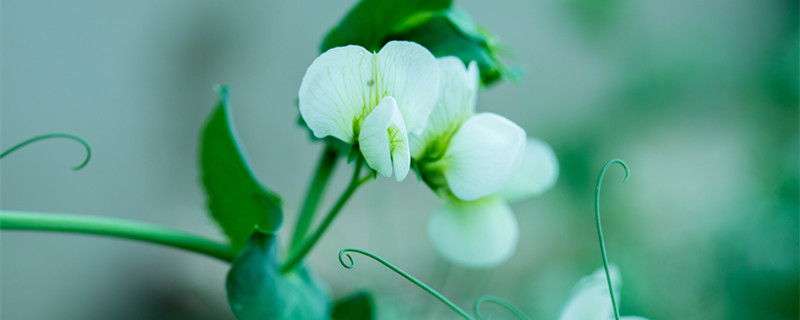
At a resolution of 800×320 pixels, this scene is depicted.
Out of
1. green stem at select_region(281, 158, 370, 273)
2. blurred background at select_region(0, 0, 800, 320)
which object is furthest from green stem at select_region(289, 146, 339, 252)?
blurred background at select_region(0, 0, 800, 320)

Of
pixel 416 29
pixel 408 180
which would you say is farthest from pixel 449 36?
pixel 408 180

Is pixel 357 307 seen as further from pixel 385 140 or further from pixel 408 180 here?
pixel 408 180

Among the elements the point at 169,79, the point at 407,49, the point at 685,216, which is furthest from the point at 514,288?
the point at 407,49

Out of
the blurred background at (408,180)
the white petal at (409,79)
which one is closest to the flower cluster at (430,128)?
the white petal at (409,79)

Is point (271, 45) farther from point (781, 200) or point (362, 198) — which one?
point (781, 200)

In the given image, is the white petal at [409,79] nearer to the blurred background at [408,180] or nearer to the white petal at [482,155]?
the white petal at [482,155]

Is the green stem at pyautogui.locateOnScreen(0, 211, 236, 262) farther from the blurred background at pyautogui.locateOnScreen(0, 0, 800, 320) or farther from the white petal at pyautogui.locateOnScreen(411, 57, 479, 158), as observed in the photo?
the blurred background at pyautogui.locateOnScreen(0, 0, 800, 320)
